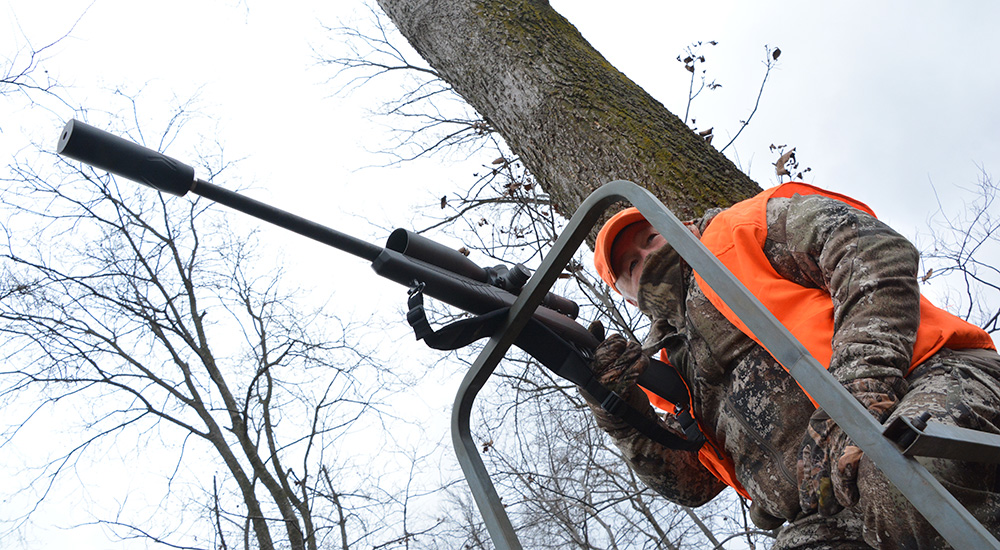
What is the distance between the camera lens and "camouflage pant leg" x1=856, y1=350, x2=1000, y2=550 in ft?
4.63

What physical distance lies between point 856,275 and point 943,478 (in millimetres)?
480

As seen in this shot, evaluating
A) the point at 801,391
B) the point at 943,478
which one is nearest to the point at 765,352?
the point at 801,391

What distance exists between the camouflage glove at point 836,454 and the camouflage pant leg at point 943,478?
0.03m

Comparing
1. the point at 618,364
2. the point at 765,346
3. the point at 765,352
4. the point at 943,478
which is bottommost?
the point at 943,478

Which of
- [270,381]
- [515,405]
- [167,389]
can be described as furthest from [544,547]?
[167,389]

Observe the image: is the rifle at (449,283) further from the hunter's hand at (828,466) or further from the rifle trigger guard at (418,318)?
the hunter's hand at (828,466)

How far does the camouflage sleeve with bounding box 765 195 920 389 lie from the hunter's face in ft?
1.46

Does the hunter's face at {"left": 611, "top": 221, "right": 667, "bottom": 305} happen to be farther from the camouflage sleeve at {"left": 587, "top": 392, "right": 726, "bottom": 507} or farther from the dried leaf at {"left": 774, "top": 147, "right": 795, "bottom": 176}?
the dried leaf at {"left": 774, "top": 147, "right": 795, "bottom": 176}

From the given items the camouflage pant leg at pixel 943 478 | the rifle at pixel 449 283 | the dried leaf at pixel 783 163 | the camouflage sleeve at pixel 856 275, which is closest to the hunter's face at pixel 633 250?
the rifle at pixel 449 283

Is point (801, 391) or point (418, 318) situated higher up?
point (418, 318)

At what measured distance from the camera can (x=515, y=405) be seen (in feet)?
20.9

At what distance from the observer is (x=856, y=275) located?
166 cm

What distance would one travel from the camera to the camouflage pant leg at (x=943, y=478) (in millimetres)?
1411

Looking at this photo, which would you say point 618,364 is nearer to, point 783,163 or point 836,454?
point 836,454
